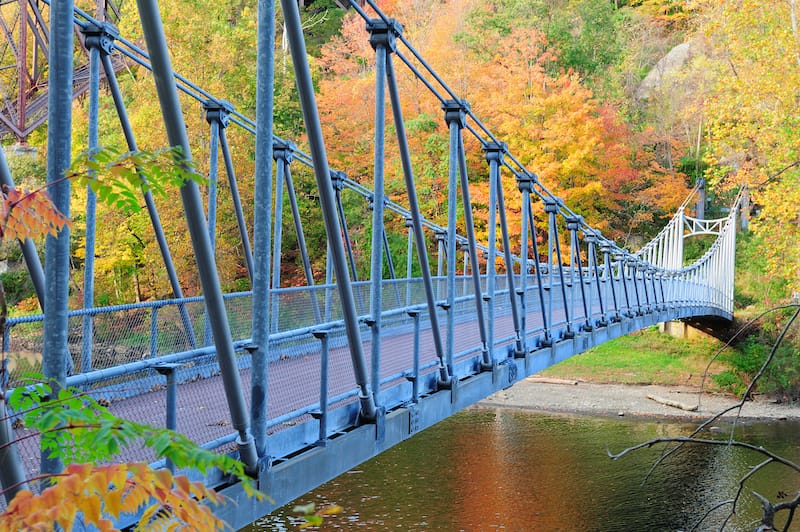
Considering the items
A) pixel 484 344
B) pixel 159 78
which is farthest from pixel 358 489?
pixel 159 78

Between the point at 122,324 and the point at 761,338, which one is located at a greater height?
the point at 122,324

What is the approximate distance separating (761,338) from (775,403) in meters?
2.61

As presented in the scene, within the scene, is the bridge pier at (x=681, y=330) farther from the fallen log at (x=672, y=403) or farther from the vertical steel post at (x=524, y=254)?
the vertical steel post at (x=524, y=254)

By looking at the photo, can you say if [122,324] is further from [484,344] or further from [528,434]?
[528,434]

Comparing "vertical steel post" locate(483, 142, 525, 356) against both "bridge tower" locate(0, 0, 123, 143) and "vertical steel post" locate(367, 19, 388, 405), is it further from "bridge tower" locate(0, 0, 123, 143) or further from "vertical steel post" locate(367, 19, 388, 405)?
"bridge tower" locate(0, 0, 123, 143)

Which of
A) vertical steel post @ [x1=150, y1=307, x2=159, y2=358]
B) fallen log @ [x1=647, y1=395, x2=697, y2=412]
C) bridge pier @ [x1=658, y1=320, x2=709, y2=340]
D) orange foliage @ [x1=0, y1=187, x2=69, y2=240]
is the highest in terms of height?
orange foliage @ [x1=0, y1=187, x2=69, y2=240]

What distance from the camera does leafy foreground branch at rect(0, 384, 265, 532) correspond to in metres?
1.74

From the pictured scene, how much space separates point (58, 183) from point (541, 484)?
12.5 m

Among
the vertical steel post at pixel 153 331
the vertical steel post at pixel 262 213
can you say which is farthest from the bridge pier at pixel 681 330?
the vertical steel post at pixel 262 213

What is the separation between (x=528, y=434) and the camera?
60.2 ft

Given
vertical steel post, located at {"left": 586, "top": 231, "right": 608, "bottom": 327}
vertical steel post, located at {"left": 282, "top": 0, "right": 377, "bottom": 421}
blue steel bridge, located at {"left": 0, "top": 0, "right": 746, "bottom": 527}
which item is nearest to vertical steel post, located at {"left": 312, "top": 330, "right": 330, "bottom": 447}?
blue steel bridge, located at {"left": 0, "top": 0, "right": 746, "bottom": 527}

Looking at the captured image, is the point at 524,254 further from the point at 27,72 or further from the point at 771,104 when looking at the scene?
the point at 771,104

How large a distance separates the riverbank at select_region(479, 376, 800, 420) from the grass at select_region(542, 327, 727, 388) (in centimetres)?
43

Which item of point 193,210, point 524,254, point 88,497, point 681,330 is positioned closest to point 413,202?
point 193,210
